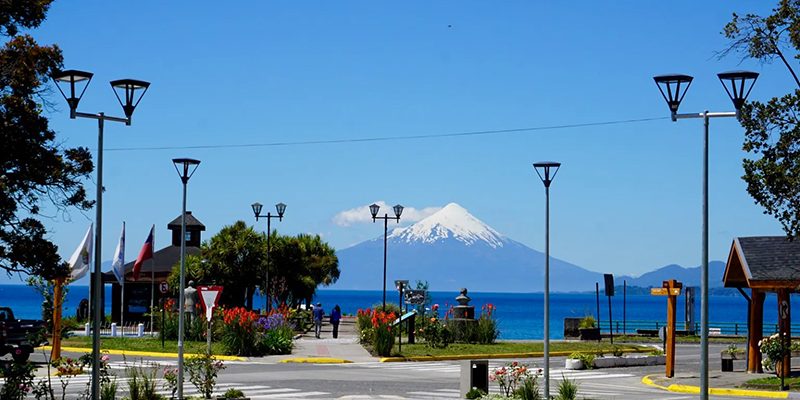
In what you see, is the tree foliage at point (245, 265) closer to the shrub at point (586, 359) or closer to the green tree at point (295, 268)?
the green tree at point (295, 268)

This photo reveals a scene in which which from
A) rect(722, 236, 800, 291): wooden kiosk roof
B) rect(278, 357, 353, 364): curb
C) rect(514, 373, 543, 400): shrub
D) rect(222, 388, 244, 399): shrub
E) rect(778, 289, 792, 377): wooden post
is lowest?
rect(278, 357, 353, 364): curb

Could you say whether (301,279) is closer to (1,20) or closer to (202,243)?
(202,243)

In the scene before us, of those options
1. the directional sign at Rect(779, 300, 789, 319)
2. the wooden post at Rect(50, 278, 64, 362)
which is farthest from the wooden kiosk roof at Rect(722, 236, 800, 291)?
the wooden post at Rect(50, 278, 64, 362)

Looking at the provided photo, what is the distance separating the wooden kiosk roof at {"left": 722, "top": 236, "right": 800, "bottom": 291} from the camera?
101ft

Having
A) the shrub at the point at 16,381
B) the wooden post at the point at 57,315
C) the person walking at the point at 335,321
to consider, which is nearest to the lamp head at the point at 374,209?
the person walking at the point at 335,321

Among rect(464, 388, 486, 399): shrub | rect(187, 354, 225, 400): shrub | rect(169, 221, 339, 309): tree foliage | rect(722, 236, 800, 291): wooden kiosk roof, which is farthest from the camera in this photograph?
rect(169, 221, 339, 309): tree foliage

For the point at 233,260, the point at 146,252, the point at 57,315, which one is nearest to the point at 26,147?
the point at 57,315

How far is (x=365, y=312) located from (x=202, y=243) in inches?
898

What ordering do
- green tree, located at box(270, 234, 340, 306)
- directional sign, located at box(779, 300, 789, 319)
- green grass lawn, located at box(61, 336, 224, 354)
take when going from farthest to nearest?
green tree, located at box(270, 234, 340, 306) < green grass lawn, located at box(61, 336, 224, 354) < directional sign, located at box(779, 300, 789, 319)

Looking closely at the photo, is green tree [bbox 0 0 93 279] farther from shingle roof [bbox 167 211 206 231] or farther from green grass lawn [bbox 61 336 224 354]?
shingle roof [bbox 167 211 206 231]

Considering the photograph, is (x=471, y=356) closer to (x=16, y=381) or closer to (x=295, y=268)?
(x=16, y=381)

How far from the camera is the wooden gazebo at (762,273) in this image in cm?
3062

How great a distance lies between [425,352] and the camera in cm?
4091

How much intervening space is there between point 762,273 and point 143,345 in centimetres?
2230
